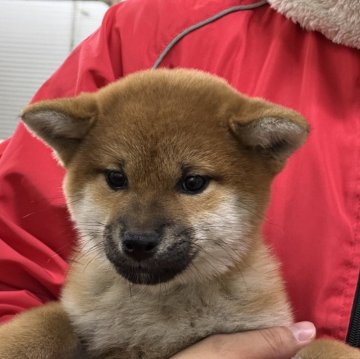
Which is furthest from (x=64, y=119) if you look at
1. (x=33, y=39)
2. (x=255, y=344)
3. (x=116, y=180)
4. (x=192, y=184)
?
(x=33, y=39)

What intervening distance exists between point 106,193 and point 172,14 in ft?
2.00

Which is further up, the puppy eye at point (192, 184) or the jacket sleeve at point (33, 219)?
the puppy eye at point (192, 184)

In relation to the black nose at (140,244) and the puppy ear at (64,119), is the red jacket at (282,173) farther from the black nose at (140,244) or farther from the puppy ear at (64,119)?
the black nose at (140,244)

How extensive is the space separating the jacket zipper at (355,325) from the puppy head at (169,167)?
0.81 feet

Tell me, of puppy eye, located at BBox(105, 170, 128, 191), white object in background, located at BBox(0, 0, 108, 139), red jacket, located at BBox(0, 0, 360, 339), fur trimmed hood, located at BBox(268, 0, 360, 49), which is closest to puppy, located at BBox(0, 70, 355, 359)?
puppy eye, located at BBox(105, 170, 128, 191)

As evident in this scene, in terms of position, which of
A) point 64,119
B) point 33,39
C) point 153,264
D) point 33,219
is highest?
point 64,119

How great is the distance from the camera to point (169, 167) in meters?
0.97

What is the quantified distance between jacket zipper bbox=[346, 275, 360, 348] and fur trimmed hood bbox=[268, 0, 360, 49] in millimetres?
572

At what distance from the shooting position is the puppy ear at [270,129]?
3.15 ft

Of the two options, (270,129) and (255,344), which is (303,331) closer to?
(255,344)

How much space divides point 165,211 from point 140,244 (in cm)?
8

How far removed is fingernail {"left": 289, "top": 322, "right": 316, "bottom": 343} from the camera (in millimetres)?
1042

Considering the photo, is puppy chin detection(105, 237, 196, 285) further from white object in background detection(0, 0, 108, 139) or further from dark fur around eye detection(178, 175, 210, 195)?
white object in background detection(0, 0, 108, 139)

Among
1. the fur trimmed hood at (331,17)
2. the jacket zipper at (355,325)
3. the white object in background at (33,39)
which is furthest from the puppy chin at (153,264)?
the white object in background at (33,39)
